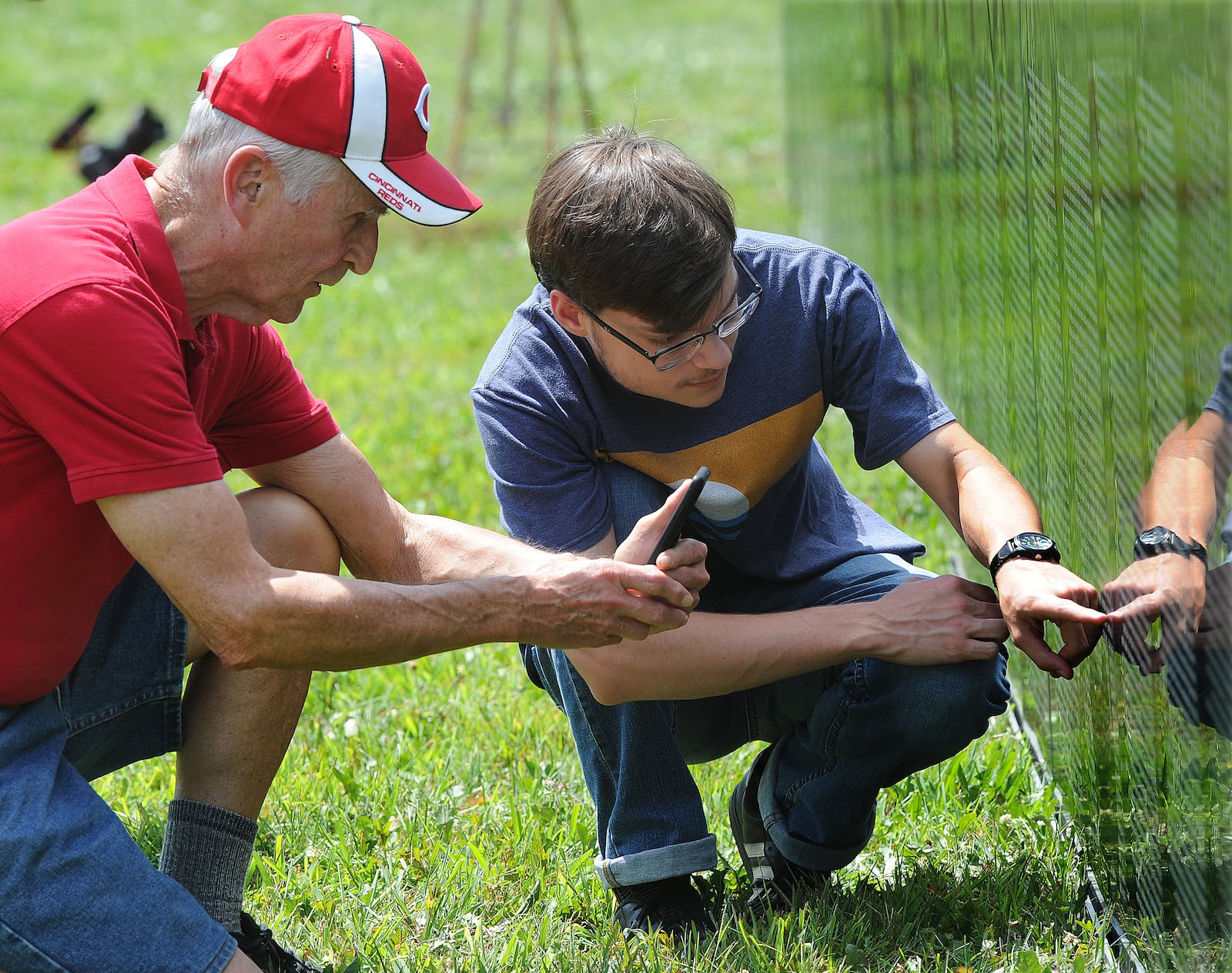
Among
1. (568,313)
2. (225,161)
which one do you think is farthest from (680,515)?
(225,161)

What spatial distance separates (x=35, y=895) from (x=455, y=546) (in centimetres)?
104

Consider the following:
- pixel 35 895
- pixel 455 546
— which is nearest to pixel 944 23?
pixel 455 546

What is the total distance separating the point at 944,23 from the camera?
4.16m

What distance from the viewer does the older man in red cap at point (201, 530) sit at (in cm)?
212

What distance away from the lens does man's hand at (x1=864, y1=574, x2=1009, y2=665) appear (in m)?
2.58

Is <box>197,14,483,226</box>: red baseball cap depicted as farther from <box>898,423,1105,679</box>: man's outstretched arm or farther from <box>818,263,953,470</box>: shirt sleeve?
<box>898,423,1105,679</box>: man's outstretched arm

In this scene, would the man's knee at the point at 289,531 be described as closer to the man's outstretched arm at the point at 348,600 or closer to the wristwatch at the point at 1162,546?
the man's outstretched arm at the point at 348,600

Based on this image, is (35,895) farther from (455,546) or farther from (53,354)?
(455,546)

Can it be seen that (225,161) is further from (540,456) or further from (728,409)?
(728,409)

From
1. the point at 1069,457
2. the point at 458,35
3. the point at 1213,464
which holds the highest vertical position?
the point at 1213,464

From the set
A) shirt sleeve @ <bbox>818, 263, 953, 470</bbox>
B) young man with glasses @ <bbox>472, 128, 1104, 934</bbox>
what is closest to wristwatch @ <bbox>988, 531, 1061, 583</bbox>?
young man with glasses @ <bbox>472, 128, 1104, 934</bbox>

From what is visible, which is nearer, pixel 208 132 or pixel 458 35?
pixel 208 132

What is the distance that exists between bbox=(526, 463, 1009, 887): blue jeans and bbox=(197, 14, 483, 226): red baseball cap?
0.71 m

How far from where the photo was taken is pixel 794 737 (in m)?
2.89
